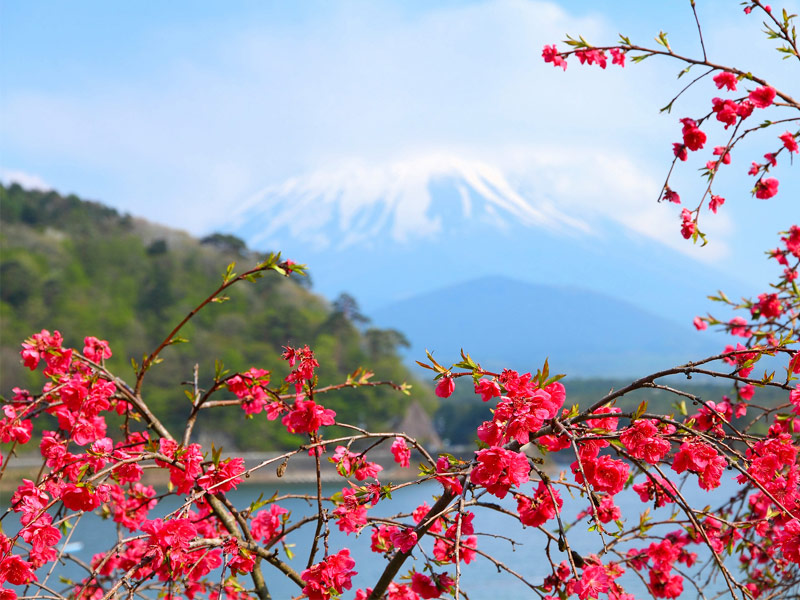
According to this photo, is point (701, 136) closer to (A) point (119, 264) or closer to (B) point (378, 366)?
(B) point (378, 366)

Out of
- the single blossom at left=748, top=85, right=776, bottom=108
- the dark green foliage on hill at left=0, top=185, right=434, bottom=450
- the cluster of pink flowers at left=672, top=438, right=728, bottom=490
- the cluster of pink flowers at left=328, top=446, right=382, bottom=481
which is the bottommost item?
the cluster of pink flowers at left=672, top=438, right=728, bottom=490

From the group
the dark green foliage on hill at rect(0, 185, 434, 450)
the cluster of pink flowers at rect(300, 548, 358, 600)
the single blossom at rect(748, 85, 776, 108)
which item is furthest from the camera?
the dark green foliage on hill at rect(0, 185, 434, 450)

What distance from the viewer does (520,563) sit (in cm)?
1094

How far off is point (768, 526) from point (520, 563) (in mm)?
8703

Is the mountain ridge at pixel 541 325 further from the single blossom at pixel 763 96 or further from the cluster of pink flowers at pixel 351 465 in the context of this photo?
the cluster of pink flowers at pixel 351 465

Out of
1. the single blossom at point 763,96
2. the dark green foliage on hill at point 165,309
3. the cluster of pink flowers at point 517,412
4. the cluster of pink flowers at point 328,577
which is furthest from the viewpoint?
the dark green foliage on hill at point 165,309

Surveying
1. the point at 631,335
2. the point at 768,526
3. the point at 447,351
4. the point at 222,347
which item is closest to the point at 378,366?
the point at 222,347

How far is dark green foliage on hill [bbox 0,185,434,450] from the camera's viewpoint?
45875 millimetres

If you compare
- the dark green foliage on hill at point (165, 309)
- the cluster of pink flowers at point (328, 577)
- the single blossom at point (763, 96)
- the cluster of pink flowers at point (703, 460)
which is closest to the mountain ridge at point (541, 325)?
the dark green foliage on hill at point (165, 309)

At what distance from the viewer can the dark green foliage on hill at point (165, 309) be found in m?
45.9

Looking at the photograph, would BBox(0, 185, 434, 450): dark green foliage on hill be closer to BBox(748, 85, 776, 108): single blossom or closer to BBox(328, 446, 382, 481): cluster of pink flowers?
BBox(748, 85, 776, 108): single blossom

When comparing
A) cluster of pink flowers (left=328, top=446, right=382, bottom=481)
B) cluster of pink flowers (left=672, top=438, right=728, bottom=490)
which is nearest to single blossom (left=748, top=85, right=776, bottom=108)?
cluster of pink flowers (left=672, top=438, right=728, bottom=490)

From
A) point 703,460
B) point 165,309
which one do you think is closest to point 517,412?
point 703,460

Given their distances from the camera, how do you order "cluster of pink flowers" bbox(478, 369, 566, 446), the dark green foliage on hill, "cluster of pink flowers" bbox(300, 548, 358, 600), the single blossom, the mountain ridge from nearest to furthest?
"cluster of pink flowers" bbox(478, 369, 566, 446) → "cluster of pink flowers" bbox(300, 548, 358, 600) → the single blossom → the dark green foliage on hill → the mountain ridge
